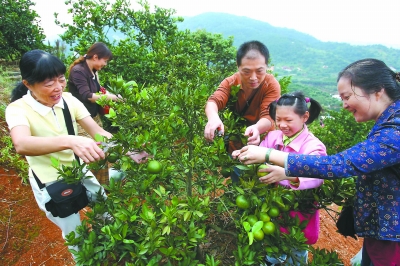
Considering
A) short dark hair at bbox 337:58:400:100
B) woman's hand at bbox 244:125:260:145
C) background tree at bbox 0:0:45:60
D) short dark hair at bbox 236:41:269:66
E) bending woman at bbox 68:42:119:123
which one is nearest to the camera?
short dark hair at bbox 337:58:400:100

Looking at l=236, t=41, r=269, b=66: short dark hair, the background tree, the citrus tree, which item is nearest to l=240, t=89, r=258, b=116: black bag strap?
l=236, t=41, r=269, b=66: short dark hair

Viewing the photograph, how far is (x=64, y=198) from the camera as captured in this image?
5.64 feet

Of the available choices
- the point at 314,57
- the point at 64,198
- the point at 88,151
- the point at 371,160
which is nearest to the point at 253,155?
the point at 371,160

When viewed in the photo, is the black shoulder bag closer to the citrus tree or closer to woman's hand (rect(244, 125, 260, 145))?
the citrus tree

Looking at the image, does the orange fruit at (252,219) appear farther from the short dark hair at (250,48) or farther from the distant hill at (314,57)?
the distant hill at (314,57)

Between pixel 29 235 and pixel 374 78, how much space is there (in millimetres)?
3374

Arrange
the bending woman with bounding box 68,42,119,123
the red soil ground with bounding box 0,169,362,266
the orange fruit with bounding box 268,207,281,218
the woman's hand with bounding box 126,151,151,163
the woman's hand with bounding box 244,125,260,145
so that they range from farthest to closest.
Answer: the bending woman with bounding box 68,42,119,123, the red soil ground with bounding box 0,169,362,266, the woman's hand with bounding box 244,125,260,145, the woman's hand with bounding box 126,151,151,163, the orange fruit with bounding box 268,207,281,218

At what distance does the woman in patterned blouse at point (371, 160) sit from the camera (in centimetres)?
123

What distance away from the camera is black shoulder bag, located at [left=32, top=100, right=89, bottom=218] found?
171 centimetres

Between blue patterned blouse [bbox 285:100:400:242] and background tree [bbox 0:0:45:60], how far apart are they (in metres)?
7.49

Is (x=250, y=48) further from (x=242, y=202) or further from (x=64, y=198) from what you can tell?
(x=64, y=198)

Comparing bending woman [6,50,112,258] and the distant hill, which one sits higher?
bending woman [6,50,112,258]

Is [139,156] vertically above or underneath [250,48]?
underneath

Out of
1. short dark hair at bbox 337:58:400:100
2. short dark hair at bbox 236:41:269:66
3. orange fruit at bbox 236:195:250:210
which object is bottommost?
orange fruit at bbox 236:195:250:210
